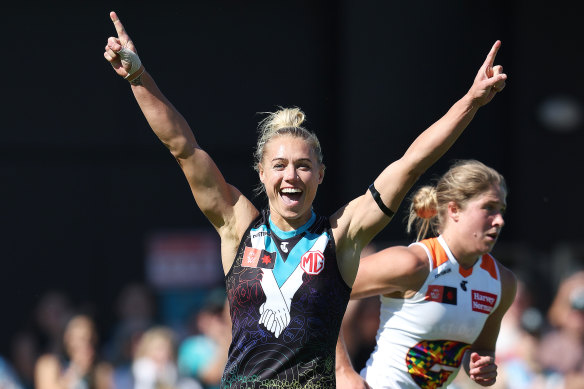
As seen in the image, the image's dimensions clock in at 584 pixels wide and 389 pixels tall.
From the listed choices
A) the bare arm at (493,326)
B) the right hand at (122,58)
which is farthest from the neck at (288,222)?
the bare arm at (493,326)

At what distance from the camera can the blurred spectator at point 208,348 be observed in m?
7.39

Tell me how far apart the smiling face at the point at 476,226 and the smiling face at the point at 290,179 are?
1.00m

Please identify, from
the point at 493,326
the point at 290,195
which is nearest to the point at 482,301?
the point at 493,326

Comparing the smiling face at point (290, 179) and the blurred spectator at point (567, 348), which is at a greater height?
the smiling face at point (290, 179)

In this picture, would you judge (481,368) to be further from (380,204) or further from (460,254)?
(380,204)

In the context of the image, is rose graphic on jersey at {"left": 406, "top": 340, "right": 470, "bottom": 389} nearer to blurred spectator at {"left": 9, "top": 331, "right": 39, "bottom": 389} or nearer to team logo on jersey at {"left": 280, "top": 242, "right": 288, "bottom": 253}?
team logo on jersey at {"left": 280, "top": 242, "right": 288, "bottom": 253}

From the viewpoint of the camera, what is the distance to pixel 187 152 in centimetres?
400

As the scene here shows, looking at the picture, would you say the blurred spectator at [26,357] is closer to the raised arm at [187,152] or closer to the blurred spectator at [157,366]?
the blurred spectator at [157,366]

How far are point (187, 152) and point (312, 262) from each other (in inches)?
26.7

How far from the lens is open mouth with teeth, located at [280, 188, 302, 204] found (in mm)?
3959

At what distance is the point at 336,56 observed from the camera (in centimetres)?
1243

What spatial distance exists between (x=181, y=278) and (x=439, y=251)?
7633mm

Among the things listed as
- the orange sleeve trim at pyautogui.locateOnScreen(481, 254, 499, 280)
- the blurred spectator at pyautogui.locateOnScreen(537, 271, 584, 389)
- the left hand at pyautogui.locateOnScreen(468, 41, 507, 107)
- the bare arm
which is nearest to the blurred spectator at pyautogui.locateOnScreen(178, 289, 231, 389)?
the blurred spectator at pyautogui.locateOnScreen(537, 271, 584, 389)

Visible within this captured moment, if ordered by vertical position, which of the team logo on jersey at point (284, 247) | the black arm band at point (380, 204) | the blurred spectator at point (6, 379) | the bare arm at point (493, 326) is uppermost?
the black arm band at point (380, 204)
